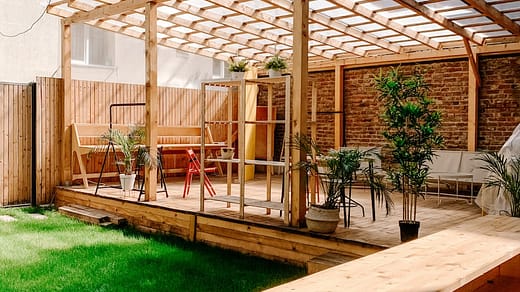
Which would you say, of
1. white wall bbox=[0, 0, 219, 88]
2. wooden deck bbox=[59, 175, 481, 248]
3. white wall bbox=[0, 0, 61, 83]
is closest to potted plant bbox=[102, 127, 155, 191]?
wooden deck bbox=[59, 175, 481, 248]

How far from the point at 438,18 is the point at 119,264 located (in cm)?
507

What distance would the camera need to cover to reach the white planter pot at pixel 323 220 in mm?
5062

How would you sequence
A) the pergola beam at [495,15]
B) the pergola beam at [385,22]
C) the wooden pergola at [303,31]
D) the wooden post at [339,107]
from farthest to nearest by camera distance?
1. the wooden post at [339,107]
2. the pergola beam at [385,22]
3. the wooden pergola at [303,31]
4. the pergola beam at [495,15]

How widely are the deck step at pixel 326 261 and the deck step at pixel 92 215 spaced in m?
3.36

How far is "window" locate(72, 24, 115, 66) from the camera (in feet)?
42.4

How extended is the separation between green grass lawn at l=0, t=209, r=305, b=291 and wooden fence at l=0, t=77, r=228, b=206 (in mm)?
1741

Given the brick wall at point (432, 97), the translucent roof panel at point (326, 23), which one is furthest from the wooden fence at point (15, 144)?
the brick wall at point (432, 97)

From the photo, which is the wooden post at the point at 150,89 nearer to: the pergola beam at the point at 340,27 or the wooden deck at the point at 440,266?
the pergola beam at the point at 340,27

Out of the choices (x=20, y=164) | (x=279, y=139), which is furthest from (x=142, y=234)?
(x=279, y=139)

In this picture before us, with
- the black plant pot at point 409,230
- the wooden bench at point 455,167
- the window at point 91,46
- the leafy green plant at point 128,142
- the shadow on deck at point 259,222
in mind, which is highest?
the window at point 91,46

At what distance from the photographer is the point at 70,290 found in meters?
4.46

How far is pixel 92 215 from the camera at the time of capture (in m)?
7.27

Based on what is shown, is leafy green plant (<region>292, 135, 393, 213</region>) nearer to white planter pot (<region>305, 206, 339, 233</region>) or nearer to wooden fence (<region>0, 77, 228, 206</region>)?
white planter pot (<region>305, 206, 339, 233</region>)

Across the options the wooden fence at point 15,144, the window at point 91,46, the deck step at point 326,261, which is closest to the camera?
the deck step at point 326,261
